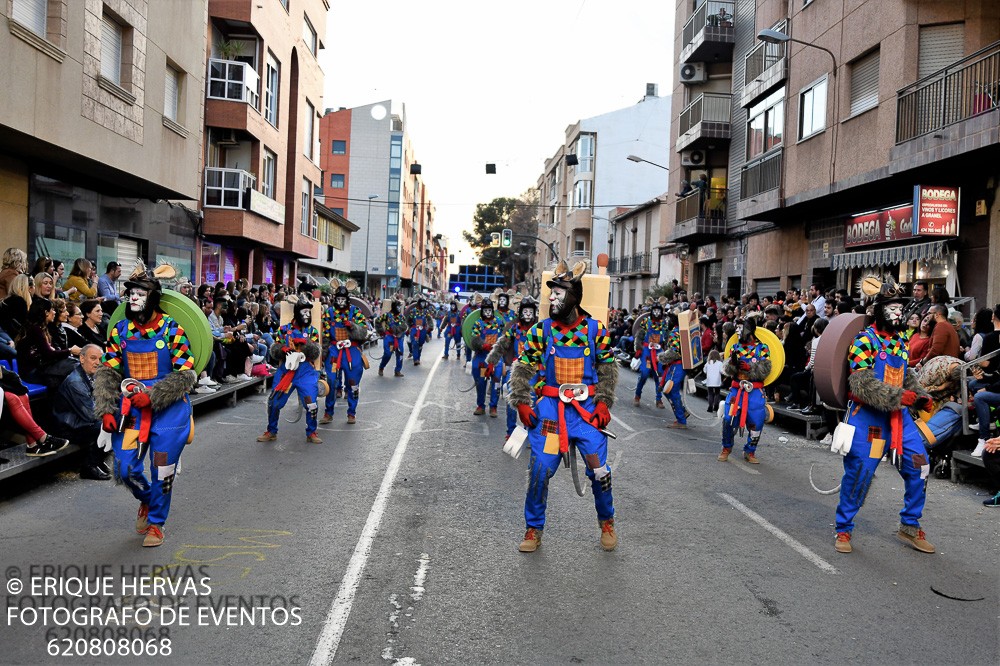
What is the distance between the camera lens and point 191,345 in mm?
6855

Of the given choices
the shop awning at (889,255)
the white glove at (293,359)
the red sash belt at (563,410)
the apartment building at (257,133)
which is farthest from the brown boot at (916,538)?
the apartment building at (257,133)

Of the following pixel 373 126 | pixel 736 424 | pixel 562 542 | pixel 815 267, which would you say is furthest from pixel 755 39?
pixel 373 126

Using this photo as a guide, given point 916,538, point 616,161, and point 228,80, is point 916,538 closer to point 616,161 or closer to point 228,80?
point 228,80

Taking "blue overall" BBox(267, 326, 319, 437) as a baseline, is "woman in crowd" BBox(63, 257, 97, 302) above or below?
above

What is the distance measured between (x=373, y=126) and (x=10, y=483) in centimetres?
7317

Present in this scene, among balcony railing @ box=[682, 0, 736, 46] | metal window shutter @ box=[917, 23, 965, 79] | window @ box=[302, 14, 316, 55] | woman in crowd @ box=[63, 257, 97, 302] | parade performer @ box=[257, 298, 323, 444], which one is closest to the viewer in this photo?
parade performer @ box=[257, 298, 323, 444]

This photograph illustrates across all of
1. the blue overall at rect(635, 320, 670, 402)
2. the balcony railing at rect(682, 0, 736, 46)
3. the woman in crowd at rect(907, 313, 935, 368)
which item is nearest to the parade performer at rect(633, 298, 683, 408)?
the blue overall at rect(635, 320, 670, 402)

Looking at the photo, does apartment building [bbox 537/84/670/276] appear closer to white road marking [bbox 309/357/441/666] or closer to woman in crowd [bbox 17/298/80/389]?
woman in crowd [bbox 17/298/80/389]

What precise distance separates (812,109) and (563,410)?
59.0 ft

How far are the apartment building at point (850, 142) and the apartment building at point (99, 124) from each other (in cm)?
1392

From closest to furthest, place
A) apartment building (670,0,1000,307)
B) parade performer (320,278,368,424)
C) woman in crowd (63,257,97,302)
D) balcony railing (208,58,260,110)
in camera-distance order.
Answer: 1. parade performer (320,278,368,424)
2. woman in crowd (63,257,97,302)
3. apartment building (670,0,1000,307)
4. balcony railing (208,58,260,110)

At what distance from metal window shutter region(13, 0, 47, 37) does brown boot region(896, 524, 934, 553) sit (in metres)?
13.7

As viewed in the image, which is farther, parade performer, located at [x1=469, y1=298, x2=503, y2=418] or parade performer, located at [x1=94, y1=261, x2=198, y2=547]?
parade performer, located at [x1=469, y1=298, x2=503, y2=418]

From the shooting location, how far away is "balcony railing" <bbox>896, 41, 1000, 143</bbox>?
14570 mm
